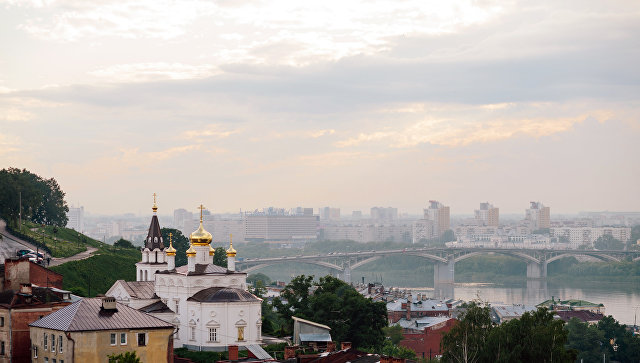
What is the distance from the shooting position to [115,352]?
85.4 feet

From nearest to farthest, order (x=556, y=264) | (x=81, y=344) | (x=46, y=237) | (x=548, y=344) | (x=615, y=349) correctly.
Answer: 1. (x=81, y=344)
2. (x=548, y=344)
3. (x=615, y=349)
4. (x=46, y=237)
5. (x=556, y=264)

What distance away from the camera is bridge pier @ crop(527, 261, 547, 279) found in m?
136

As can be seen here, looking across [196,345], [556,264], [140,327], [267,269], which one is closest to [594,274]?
[556,264]

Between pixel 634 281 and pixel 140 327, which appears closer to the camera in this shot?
pixel 140 327

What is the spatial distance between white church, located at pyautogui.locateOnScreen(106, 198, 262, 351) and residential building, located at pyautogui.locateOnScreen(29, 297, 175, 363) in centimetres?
968

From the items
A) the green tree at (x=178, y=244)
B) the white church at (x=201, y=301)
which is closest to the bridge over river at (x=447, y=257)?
the green tree at (x=178, y=244)

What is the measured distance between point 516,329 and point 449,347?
1956 mm

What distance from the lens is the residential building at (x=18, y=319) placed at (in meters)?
27.4

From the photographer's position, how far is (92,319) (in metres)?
26.4

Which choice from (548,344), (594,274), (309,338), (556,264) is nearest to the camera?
(548,344)

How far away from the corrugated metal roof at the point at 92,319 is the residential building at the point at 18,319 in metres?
0.76

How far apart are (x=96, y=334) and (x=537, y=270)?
4570 inches

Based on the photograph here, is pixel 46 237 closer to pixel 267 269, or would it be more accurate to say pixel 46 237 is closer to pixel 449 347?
pixel 449 347

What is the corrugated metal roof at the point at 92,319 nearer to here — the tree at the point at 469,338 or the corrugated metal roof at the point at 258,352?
the corrugated metal roof at the point at 258,352
